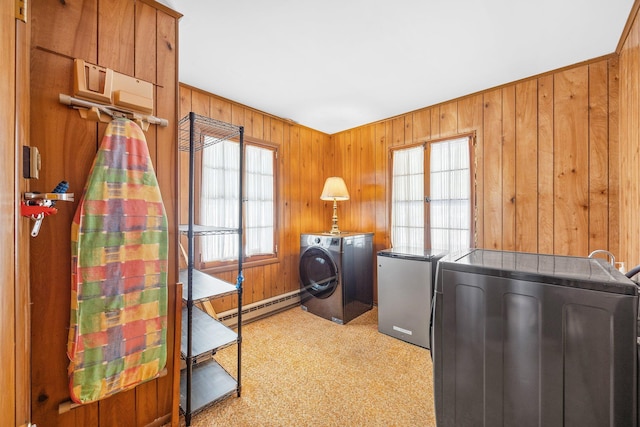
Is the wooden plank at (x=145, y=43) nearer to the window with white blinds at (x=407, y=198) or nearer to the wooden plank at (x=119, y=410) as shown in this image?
the wooden plank at (x=119, y=410)

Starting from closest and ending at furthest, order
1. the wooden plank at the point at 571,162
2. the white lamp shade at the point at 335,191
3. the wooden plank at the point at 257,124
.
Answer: the wooden plank at the point at 571,162 → the wooden plank at the point at 257,124 → the white lamp shade at the point at 335,191

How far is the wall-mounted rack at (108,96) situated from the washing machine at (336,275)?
2.01 metres

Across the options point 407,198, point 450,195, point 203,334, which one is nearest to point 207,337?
point 203,334

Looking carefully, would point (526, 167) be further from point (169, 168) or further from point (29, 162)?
point (29, 162)

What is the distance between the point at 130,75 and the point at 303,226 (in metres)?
A: 2.45

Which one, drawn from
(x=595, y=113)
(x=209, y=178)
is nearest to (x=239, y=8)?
(x=209, y=178)

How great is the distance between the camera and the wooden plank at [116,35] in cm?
126

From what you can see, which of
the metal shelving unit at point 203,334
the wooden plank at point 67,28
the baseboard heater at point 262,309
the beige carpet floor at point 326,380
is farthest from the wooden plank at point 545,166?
the wooden plank at point 67,28

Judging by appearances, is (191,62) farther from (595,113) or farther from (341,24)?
(595,113)

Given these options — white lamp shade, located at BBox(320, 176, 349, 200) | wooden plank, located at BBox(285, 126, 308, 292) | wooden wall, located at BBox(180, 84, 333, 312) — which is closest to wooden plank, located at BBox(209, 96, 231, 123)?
wooden wall, located at BBox(180, 84, 333, 312)

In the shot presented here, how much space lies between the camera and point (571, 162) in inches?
84.5

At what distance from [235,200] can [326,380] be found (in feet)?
6.06

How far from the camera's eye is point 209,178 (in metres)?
2.58

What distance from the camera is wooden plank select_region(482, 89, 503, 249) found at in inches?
97.3
